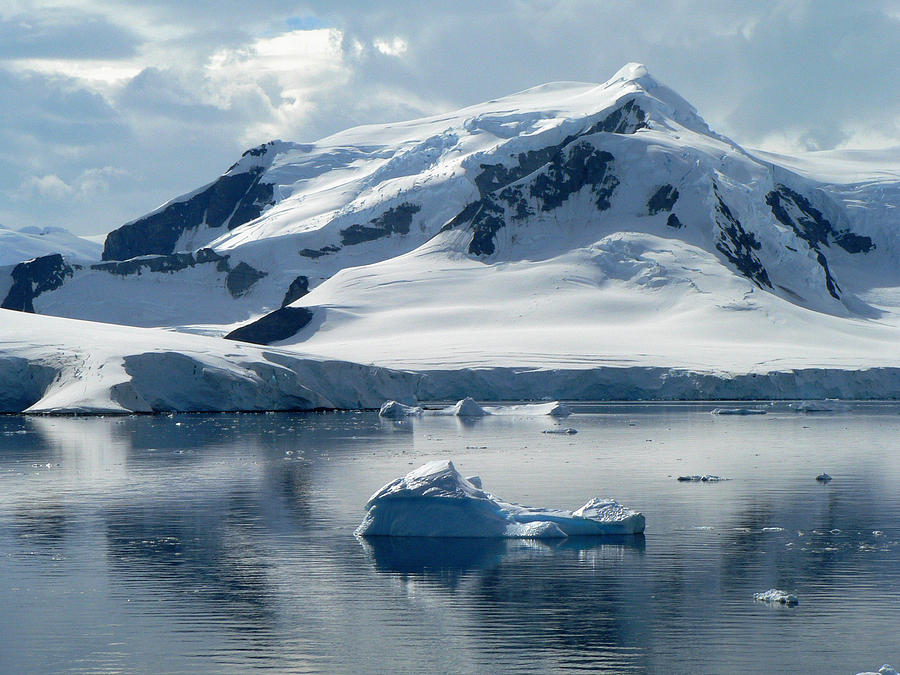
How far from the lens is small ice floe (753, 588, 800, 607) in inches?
543

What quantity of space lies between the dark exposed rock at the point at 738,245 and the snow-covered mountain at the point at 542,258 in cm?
29

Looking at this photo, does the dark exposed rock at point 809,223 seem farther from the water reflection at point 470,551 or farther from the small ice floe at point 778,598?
the small ice floe at point 778,598

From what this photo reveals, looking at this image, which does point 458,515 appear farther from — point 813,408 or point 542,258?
point 542,258

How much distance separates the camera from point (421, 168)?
5915 inches

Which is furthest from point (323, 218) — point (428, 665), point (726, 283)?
point (428, 665)

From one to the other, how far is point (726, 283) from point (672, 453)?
68570 mm

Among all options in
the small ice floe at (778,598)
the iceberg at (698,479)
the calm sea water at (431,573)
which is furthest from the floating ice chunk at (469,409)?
the small ice floe at (778,598)

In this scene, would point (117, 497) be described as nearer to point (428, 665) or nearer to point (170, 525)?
point (170, 525)

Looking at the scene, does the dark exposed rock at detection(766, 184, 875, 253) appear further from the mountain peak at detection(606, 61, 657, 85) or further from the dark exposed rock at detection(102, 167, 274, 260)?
Answer: the dark exposed rock at detection(102, 167, 274, 260)

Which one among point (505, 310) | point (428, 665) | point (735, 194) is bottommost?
point (428, 665)

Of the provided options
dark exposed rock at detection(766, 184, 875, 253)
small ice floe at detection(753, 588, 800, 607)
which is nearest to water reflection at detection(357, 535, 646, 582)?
small ice floe at detection(753, 588, 800, 607)

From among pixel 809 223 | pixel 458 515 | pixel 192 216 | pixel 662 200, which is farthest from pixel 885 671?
pixel 192 216

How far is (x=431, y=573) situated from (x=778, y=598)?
4.44 meters

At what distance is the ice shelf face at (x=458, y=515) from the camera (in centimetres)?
1825
